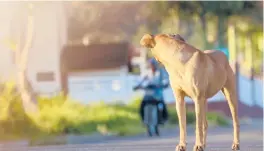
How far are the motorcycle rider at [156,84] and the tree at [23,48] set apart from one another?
1040mm

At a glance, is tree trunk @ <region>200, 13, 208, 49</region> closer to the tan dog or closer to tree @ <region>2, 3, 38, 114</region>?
tree @ <region>2, 3, 38, 114</region>

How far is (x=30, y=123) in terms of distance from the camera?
5496 mm

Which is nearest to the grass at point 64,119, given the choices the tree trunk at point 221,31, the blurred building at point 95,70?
the blurred building at point 95,70

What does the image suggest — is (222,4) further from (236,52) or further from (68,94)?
(68,94)

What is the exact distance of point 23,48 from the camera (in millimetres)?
5512

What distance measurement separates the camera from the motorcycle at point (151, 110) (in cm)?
545

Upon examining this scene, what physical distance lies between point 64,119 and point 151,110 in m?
0.82

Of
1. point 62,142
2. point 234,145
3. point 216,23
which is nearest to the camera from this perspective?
point 234,145

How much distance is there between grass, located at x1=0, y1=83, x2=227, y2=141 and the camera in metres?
5.46

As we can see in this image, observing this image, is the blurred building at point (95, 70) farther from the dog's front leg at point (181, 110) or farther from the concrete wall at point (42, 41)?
the dog's front leg at point (181, 110)

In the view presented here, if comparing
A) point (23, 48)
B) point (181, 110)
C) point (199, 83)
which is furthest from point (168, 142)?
point (23, 48)

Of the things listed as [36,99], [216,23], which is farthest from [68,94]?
[216,23]

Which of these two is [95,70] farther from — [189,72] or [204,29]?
[189,72]

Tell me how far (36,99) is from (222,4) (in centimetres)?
201
